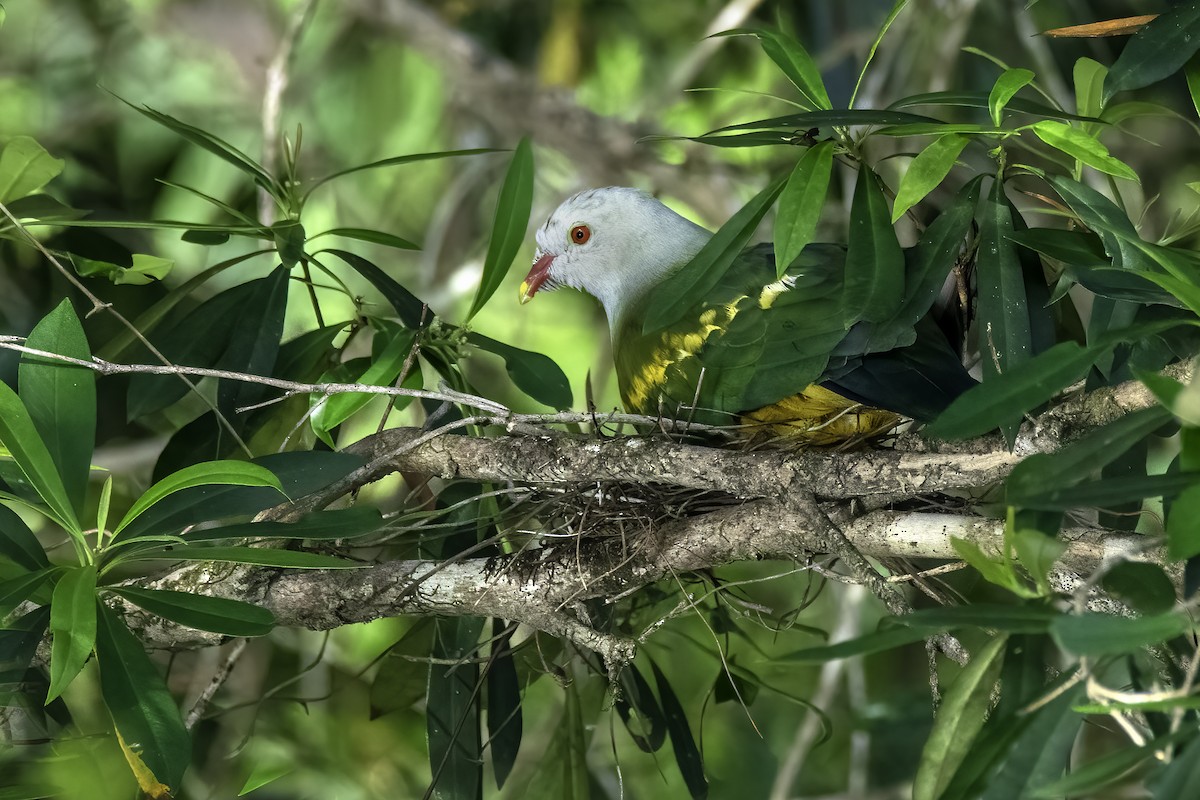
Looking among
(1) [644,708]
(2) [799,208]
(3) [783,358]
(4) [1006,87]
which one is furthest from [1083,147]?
(1) [644,708]

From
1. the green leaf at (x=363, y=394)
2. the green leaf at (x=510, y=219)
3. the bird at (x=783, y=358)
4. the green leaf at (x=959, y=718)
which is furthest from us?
the green leaf at (x=510, y=219)

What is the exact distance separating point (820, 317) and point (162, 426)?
1604mm

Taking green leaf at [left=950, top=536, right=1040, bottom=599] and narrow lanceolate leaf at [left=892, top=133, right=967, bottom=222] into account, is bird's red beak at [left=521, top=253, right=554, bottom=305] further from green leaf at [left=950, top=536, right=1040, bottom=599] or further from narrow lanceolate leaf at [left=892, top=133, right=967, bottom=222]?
green leaf at [left=950, top=536, right=1040, bottom=599]

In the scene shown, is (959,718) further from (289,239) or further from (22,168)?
(22,168)

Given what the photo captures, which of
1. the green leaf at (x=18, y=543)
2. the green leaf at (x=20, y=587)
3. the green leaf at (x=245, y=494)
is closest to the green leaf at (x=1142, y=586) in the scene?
the green leaf at (x=245, y=494)

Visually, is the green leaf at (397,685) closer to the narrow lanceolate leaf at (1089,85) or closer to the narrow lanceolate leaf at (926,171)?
the narrow lanceolate leaf at (926,171)

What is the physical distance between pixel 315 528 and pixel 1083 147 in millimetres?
1088

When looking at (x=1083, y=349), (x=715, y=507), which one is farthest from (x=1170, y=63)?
(x=715, y=507)

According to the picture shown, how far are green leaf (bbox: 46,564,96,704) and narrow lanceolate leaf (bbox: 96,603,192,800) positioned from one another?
85 millimetres

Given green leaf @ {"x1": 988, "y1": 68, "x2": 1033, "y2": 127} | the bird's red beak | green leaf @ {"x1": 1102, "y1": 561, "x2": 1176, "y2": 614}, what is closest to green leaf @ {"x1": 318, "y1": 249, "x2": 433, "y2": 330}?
the bird's red beak

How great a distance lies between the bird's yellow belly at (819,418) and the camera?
1755 mm

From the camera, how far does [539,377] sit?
6.45ft

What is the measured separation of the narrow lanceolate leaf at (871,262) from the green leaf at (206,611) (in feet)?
2.78

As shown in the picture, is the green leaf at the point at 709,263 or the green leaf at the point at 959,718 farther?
the green leaf at the point at 709,263
